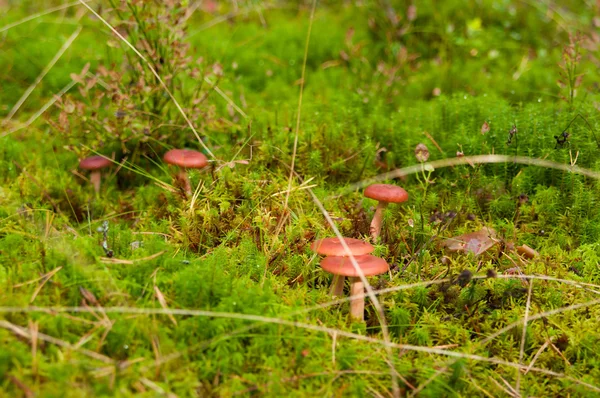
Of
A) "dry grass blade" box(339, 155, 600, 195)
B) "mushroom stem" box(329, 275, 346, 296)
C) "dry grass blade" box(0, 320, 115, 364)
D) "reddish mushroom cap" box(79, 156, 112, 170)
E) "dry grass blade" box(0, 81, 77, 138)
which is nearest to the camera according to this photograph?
"dry grass blade" box(0, 320, 115, 364)

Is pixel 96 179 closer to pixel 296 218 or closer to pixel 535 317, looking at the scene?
pixel 296 218

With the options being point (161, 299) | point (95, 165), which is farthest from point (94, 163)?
point (161, 299)

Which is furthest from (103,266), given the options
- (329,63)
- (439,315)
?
(329,63)

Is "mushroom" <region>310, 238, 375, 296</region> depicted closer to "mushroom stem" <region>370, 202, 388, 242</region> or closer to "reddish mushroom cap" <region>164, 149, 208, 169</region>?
"mushroom stem" <region>370, 202, 388, 242</region>

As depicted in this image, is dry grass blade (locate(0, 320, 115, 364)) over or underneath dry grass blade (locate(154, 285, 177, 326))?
over

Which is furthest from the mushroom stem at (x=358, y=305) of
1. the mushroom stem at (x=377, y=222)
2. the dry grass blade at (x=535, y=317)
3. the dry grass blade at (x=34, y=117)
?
the dry grass blade at (x=34, y=117)

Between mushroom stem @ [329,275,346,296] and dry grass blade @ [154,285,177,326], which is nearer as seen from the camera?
dry grass blade @ [154,285,177,326]

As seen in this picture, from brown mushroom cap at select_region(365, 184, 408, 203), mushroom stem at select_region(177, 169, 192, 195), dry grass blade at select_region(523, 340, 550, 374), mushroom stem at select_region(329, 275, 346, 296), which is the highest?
brown mushroom cap at select_region(365, 184, 408, 203)

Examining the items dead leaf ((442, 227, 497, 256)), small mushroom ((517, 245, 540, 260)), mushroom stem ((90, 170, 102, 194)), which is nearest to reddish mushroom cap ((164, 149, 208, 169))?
mushroom stem ((90, 170, 102, 194))
